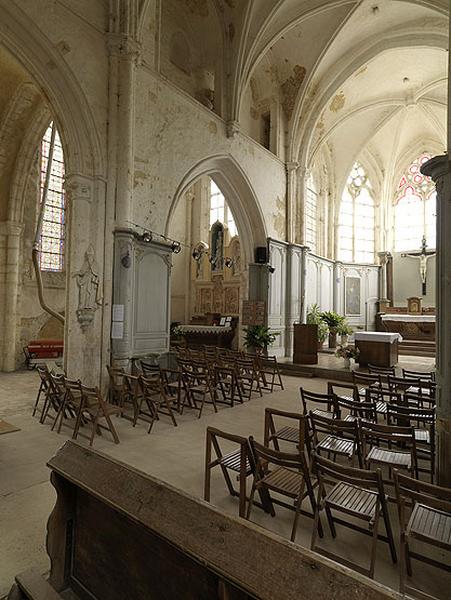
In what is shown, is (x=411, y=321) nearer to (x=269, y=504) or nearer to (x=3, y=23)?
(x=269, y=504)

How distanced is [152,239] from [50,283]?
20.4 ft

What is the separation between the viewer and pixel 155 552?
73.5 inches

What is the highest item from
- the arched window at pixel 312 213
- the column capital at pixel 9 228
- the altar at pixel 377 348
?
the arched window at pixel 312 213

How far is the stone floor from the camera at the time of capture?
294 cm

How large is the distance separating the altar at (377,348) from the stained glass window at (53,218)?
36.4 feet

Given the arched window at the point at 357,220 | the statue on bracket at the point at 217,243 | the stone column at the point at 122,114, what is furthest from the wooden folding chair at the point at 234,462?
the arched window at the point at 357,220

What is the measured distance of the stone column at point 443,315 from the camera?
3.93 meters

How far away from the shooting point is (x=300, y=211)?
16.1m

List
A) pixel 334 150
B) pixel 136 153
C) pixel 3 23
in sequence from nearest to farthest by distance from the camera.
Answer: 1. pixel 3 23
2. pixel 136 153
3. pixel 334 150

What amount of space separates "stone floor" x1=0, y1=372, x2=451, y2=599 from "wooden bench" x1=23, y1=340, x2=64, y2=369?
13.4 feet

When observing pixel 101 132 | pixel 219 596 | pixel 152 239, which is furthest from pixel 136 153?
pixel 219 596

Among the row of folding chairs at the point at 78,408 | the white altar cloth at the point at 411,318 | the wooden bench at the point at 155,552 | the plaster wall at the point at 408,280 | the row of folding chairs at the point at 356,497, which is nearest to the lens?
the wooden bench at the point at 155,552

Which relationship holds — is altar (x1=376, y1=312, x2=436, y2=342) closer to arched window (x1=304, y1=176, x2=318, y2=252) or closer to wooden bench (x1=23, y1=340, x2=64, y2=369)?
arched window (x1=304, y1=176, x2=318, y2=252)

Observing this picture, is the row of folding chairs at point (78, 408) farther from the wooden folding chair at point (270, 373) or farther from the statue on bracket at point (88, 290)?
the wooden folding chair at point (270, 373)
